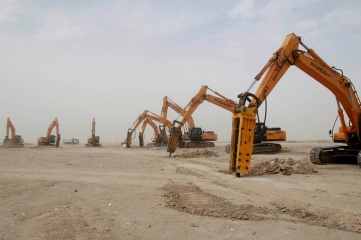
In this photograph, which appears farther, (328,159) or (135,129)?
(135,129)

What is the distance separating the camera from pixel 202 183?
840 centimetres

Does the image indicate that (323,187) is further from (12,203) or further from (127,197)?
(12,203)

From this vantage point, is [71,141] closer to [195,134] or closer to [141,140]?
[141,140]

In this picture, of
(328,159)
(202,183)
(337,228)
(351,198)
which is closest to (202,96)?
(328,159)

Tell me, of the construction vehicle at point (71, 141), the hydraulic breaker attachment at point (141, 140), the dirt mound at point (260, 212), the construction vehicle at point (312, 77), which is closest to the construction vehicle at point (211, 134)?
the construction vehicle at point (312, 77)

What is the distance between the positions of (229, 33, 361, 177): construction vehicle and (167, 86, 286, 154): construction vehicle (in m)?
4.82

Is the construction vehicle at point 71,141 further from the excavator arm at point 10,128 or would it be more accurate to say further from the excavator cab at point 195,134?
the excavator cab at point 195,134

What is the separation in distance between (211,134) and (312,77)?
20.1m

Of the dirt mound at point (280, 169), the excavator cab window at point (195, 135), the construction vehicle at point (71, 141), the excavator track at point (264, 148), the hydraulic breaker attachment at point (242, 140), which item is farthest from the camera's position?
the construction vehicle at point (71, 141)

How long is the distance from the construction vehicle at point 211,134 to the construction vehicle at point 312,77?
190 inches

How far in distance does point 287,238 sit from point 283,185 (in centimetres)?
411

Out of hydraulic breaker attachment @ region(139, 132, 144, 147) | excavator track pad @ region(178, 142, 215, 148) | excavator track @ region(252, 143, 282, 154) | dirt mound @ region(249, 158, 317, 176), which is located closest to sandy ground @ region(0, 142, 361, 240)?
dirt mound @ region(249, 158, 317, 176)

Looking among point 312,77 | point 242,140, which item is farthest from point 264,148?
point 242,140

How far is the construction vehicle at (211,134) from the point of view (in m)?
19.6
